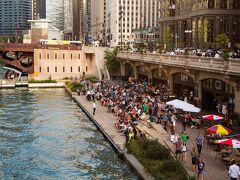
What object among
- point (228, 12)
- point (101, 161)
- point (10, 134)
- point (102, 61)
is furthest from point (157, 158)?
point (102, 61)

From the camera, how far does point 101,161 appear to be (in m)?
34.9

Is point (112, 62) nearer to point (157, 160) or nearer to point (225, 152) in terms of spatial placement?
point (225, 152)

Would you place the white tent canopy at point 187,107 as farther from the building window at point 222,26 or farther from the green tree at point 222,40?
the building window at point 222,26

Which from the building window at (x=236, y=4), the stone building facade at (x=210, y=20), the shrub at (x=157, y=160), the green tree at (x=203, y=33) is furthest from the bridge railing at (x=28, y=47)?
the shrub at (x=157, y=160)

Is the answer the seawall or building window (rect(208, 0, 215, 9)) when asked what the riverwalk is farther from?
building window (rect(208, 0, 215, 9))

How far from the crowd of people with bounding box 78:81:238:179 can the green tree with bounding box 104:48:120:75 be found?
84.2ft

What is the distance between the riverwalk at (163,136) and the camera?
28.3 m

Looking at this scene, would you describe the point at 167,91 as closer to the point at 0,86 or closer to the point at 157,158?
the point at 157,158

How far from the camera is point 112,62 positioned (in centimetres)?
9381

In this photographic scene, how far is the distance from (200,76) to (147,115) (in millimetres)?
7044

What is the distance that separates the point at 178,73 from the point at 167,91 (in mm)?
3157

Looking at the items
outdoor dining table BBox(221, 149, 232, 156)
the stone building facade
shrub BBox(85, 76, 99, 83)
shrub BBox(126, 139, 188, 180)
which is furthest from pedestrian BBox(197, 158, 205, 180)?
shrub BBox(85, 76, 99, 83)

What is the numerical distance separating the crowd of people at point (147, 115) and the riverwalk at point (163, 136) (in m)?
0.49

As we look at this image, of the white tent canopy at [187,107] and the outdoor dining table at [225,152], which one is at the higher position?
the white tent canopy at [187,107]
